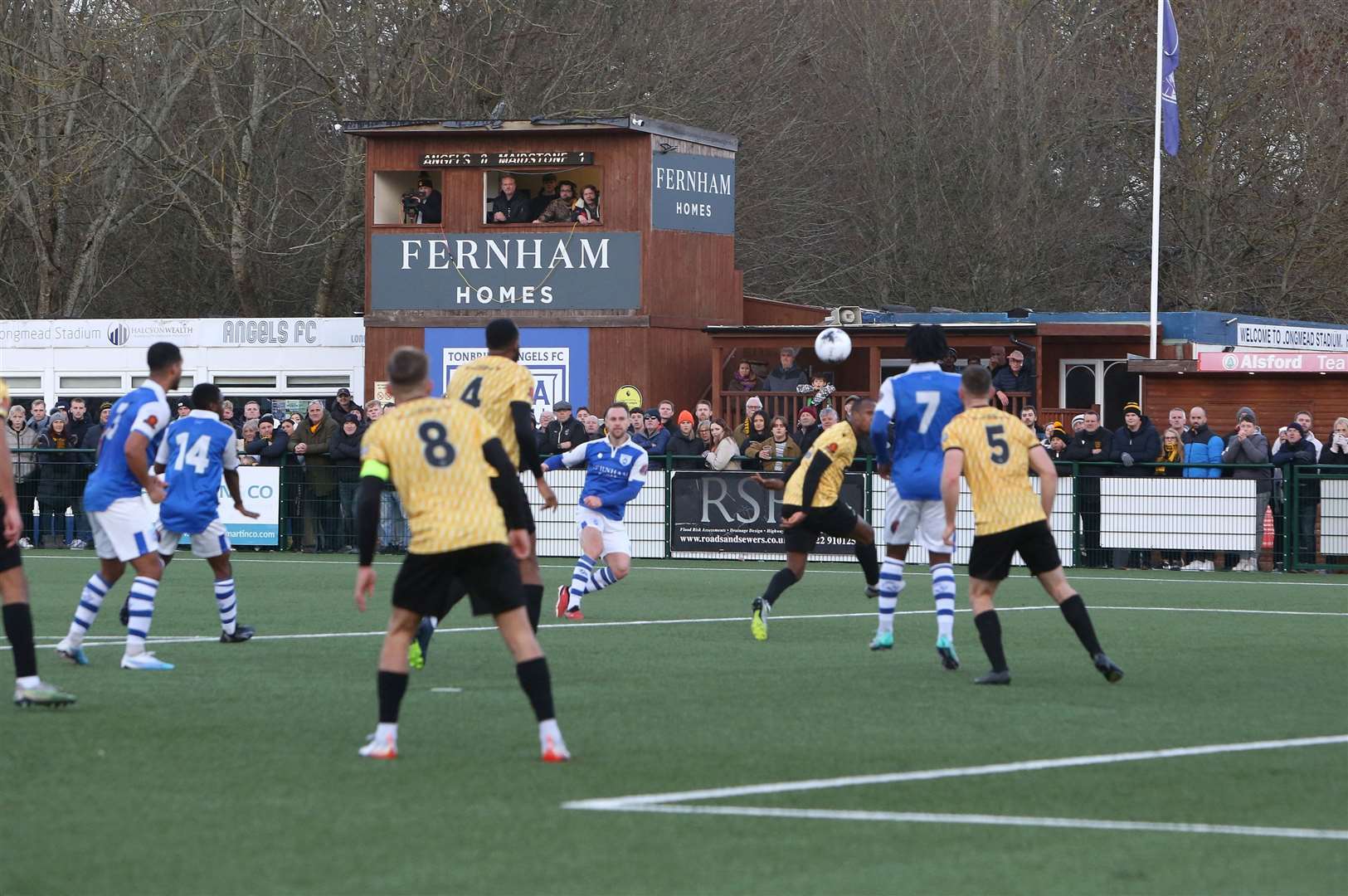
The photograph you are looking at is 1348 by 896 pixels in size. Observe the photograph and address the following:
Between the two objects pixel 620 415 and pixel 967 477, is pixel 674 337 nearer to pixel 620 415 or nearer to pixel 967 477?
pixel 620 415

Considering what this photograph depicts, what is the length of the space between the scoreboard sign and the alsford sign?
1.06m

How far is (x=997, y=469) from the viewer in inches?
446

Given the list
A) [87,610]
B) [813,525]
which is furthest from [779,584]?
[87,610]

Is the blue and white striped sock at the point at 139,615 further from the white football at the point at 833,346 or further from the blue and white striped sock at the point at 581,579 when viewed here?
the white football at the point at 833,346

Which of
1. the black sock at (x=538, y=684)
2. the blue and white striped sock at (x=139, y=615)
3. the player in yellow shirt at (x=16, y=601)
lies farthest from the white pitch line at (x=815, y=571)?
the black sock at (x=538, y=684)

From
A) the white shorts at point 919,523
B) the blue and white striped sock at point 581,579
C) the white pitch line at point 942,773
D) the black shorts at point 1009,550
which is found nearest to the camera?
the white pitch line at point 942,773

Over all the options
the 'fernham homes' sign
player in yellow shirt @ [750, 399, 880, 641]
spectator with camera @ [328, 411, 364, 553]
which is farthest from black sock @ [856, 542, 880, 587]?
the 'fernham homes' sign

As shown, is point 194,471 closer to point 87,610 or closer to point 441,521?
point 87,610

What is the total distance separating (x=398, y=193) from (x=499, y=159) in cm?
213

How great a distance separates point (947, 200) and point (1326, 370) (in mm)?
15688

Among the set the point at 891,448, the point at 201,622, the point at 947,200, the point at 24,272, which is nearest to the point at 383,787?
the point at 891,448

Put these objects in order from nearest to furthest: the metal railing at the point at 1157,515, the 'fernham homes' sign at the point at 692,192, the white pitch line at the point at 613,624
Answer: the white pitch line at the point at 613,624 → the metal railing at the point at 1157,515 → the 'fernham homes' sign at the point at 692,192

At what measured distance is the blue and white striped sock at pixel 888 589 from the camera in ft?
43.1

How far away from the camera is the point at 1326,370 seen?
86.5ft
